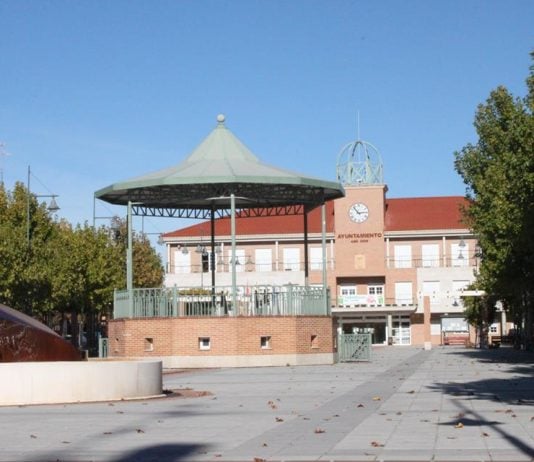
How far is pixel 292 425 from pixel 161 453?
10.9 feet

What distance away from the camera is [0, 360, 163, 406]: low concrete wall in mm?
19328

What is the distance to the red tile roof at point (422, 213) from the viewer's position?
3442 inches

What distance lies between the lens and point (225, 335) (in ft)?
119

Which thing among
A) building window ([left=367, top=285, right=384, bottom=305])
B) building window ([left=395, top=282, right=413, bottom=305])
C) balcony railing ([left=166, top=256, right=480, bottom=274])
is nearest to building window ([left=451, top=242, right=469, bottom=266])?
balcony railing ([left=166, top=256, right=480, bottom=274])

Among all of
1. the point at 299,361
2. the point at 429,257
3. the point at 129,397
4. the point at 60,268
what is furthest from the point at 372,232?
the point at 129,397

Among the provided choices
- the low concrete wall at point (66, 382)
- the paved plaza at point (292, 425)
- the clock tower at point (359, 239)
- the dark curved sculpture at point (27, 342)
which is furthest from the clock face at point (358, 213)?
the low concrete wall at point (66, 382)

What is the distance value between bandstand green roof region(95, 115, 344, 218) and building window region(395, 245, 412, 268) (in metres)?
46.2

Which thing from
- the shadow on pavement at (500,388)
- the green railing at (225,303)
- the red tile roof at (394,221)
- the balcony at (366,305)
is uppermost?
the red tile roof at (394,221)

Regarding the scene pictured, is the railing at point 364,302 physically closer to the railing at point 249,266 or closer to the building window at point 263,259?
the railing at point 249,266

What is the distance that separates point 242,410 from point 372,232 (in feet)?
226

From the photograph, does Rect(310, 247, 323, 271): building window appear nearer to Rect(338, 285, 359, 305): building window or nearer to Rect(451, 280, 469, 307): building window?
Rect(338, 285, 359, 305): building window

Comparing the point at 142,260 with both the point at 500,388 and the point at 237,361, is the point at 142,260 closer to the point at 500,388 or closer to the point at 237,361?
the point at 237,361

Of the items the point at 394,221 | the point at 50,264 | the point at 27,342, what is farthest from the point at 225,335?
the point at 394,221

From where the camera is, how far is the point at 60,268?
5541 centimetres
